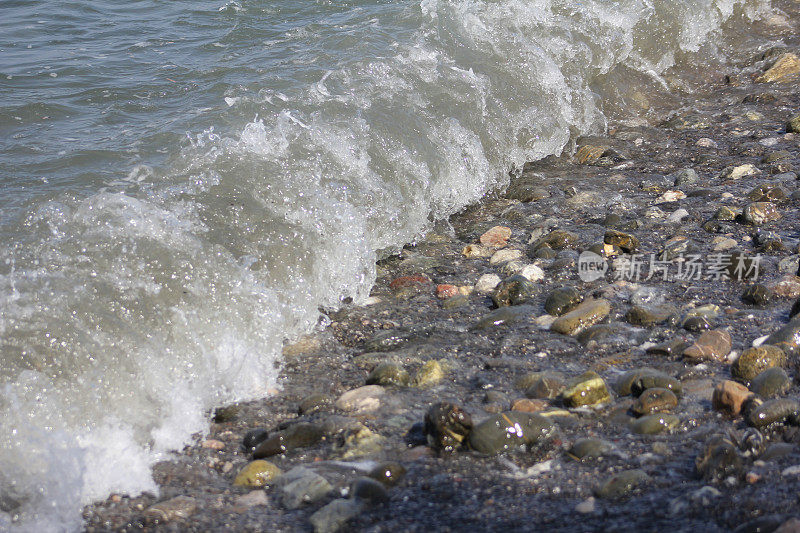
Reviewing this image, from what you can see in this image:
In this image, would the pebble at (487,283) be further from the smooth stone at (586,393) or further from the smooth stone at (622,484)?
the smooth stone at (622,484)

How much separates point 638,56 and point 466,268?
14.8 ft

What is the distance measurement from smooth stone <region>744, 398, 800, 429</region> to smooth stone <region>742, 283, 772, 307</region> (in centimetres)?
108

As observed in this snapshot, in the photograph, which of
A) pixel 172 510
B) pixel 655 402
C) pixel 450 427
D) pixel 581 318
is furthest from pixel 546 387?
pixel 172 510

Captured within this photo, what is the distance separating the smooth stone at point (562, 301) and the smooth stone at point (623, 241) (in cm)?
70

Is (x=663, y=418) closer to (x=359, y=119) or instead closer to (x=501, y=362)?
(x=501, y=362)

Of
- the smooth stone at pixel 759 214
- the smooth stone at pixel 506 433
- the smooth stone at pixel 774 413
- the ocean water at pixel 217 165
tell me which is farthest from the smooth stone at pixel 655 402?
the smooth stone at pixel 759 214

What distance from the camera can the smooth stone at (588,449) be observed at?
2646 mm

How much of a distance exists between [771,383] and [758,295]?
93 centimetres

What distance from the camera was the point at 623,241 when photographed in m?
4.50

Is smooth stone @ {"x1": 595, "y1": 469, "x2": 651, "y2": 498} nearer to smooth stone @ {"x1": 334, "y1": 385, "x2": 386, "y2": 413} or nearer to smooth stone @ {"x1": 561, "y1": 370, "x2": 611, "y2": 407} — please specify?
smooth stone @ {"x1": 561, "y1": 370, "x2": 611, "y2": 407}

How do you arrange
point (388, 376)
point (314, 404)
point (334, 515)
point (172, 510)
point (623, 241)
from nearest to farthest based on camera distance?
point (334, 515), point (172, 510), point (314, 404), point (388, 376), point (623, 241)

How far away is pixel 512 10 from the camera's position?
7281 millimetres

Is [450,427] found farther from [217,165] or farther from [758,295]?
[217,165]

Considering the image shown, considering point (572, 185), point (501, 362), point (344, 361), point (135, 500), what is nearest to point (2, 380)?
point (135, 500)
